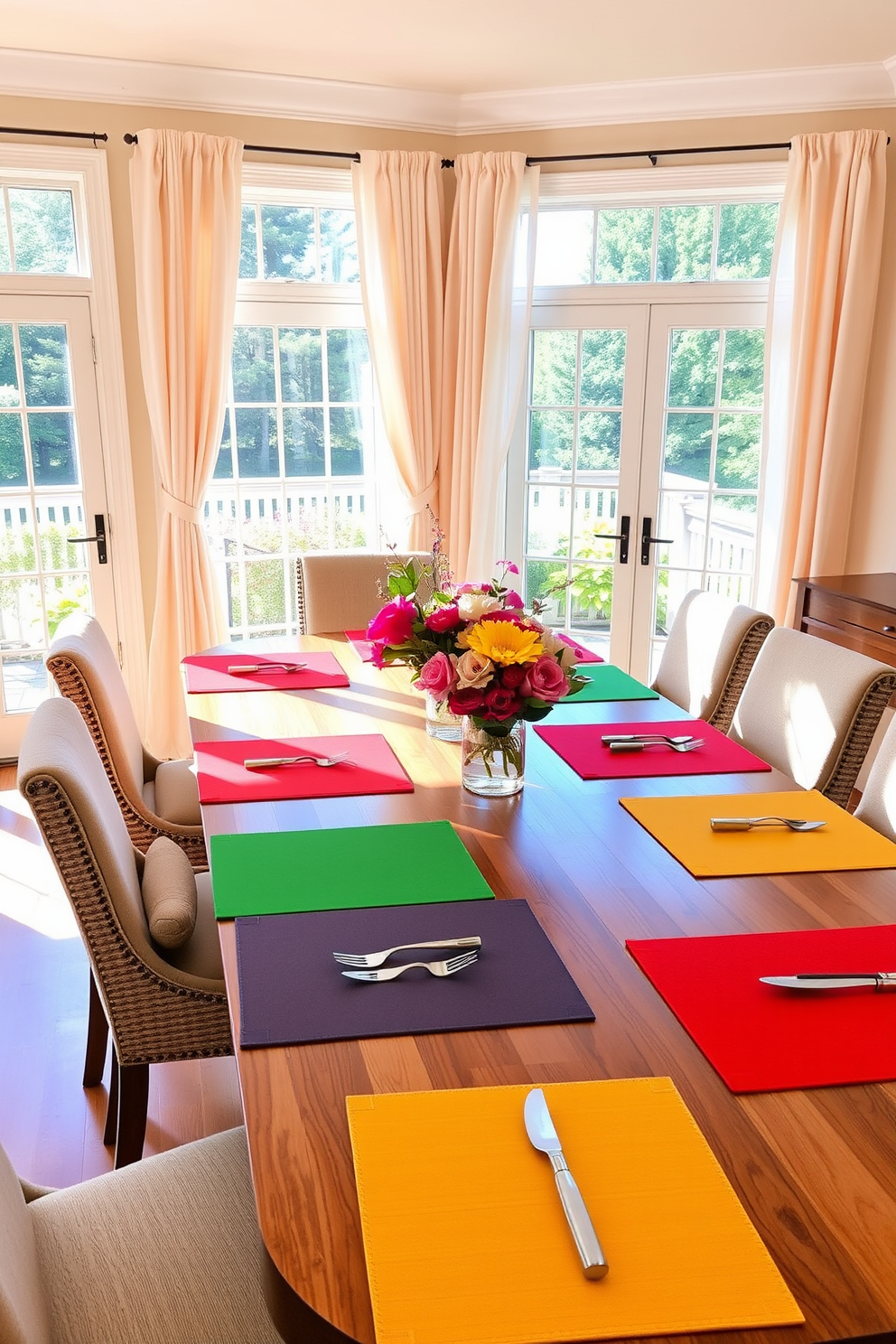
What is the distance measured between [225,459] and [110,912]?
11.0 ft

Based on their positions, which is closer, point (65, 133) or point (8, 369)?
point (65, 133)

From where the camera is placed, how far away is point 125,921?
1.73 metres

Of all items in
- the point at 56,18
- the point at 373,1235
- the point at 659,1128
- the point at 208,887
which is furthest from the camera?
the point at 56,18

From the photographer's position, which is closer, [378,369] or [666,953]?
[666,953]

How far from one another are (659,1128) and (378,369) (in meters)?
4.07

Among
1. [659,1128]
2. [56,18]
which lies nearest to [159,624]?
[56,18]

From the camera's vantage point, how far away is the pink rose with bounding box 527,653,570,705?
71.1 inches

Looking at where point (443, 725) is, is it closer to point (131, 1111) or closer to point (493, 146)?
point (131, 1111)

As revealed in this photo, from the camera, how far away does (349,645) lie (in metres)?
3.18

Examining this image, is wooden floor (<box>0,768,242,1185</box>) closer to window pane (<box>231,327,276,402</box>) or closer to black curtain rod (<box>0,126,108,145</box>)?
window pane (<box>231,327,276,402</box>)

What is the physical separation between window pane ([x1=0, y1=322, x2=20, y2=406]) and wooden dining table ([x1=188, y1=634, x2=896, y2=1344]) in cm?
313

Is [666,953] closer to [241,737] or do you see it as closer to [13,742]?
[241,737]

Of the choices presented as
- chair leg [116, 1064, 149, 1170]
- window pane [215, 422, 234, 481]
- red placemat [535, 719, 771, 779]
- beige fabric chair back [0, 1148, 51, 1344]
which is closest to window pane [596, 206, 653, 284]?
window pane [215, 422, 234, 481]

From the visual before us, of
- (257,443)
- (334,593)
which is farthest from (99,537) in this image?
(334,593)
